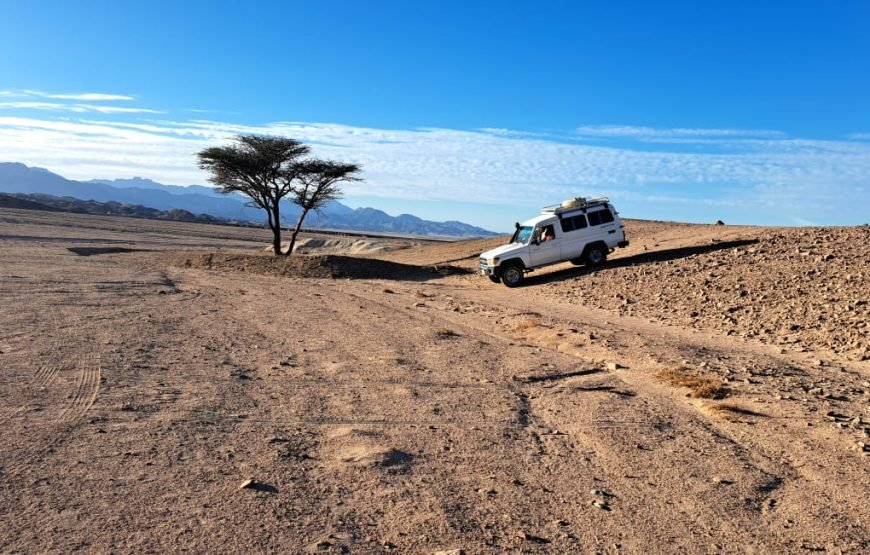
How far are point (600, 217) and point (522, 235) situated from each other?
9.32 feet

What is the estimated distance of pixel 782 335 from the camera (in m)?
12.2

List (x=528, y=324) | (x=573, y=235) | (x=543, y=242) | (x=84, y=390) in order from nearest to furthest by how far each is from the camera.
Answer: (x=84, y=390) → (x=528, y=324) → (x=543, y=242) → (x=573, y=235)

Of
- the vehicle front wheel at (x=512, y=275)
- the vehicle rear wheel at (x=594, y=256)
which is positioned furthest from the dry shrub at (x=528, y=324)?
the vehicle rear wheel at (x=594, y=256)

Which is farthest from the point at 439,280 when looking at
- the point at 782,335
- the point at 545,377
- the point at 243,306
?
the point at 545,377

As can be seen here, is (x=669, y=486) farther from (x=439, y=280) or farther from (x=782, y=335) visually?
(x=439, y=280)

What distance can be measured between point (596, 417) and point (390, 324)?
7.25 metres

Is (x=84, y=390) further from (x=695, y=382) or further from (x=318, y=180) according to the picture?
(x=318, y=180)

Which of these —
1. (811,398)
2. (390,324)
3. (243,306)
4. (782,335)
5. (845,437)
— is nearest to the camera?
(845,437)

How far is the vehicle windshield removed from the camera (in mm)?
22705

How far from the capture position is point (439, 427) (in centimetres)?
664

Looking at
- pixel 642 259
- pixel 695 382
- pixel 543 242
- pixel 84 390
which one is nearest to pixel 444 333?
pixel 695 382

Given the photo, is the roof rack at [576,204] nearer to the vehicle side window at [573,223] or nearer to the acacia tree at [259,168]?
the vehicle side window at [573,223]

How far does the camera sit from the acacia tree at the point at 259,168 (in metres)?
37.1

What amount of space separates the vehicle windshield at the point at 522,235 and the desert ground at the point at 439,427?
7473 mm
